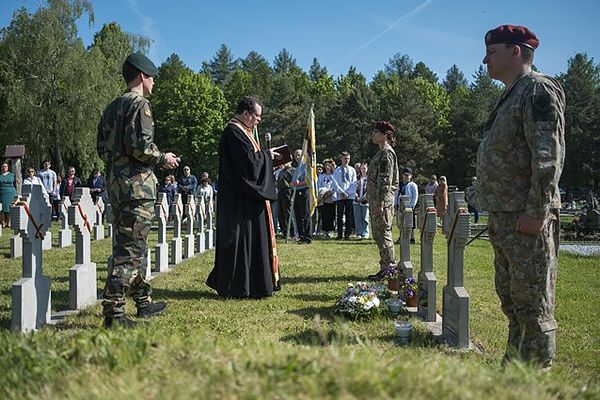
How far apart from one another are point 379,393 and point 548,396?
0.76m

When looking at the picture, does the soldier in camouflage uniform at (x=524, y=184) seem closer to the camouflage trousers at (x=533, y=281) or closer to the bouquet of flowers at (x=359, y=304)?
the camouflage trousers at (x=533, y=281)

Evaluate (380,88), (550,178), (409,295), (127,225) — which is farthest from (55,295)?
(380,88)

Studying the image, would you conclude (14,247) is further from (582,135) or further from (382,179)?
(582,135)

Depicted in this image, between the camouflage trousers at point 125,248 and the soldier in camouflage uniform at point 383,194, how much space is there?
387 centimetres

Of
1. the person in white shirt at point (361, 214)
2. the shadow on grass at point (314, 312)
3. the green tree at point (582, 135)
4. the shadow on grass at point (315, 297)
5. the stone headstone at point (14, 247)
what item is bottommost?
the shadow on grass at point (314, 312)

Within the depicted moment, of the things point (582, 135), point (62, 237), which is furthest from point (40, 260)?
point (582, 135)

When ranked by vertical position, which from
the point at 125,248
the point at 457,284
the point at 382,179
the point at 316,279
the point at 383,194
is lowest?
the point at 316,279

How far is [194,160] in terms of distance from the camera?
63.6 m

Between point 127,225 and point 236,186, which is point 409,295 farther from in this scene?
point 127,225

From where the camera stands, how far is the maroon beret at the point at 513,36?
4.18 m

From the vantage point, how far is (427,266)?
6.72 metres

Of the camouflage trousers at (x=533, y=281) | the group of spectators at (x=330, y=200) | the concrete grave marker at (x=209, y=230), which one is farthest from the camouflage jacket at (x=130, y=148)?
the group of spectators at (x=330, y=200)

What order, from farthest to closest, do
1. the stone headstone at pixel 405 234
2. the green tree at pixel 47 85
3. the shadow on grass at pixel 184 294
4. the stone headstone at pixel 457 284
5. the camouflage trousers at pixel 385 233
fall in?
the green tree at pixel 47 85
the camouflage trousers at pixel 385 233
the stone headstone at pixel 405 234
the shadow on grass at pixel 184 294
the stone headstone at pixel 457 284

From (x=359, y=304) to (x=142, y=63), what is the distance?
326cm
